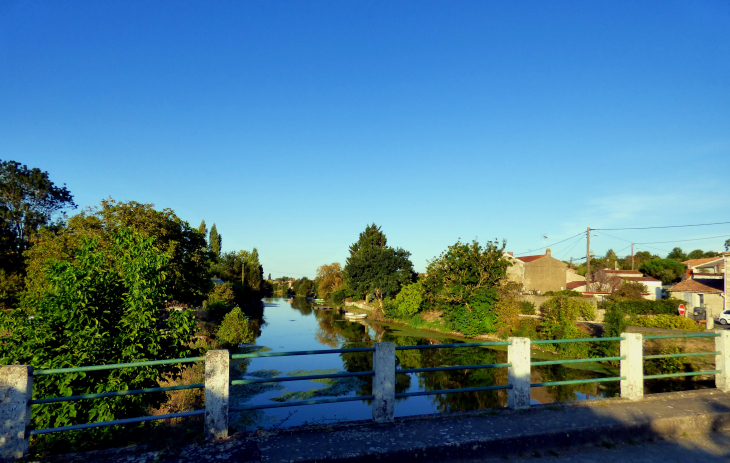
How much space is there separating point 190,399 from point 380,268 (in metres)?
46.8

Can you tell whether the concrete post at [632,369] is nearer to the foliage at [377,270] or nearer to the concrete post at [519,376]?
the concrete post at [519,376]

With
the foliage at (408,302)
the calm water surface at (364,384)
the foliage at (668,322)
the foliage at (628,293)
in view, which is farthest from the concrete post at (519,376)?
the foliage at (408,302)

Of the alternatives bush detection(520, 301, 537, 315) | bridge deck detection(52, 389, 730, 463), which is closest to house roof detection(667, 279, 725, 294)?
bush detection(520, 301, 537, 315)

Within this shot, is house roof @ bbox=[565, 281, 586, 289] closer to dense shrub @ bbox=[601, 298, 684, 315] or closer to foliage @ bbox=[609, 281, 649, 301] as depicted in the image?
foliage @ bbox=[609, 281, 649, 301]

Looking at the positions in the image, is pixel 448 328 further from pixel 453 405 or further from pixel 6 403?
pixel 6 403

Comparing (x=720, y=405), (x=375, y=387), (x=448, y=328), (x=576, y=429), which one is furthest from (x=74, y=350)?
(x=448, y=328)

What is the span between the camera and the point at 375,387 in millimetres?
5180

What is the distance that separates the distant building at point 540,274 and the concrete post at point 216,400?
55157mm

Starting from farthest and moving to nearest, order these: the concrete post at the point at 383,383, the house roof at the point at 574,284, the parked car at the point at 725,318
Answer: the house roof at the point at 574,284 < the parked car at the point at 725,318 < the concrete post at the point at 383,383

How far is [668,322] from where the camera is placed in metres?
26.7

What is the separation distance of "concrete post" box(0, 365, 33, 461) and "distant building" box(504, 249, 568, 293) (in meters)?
56.3

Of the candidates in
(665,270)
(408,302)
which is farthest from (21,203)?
(665,270)

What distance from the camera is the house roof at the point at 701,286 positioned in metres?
37.3

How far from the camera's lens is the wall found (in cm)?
5653
